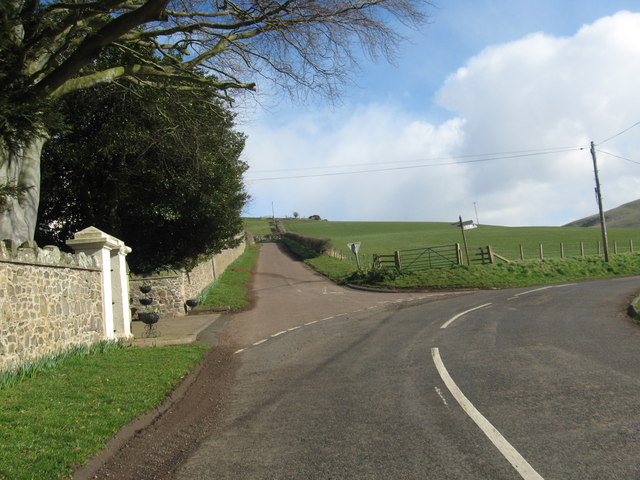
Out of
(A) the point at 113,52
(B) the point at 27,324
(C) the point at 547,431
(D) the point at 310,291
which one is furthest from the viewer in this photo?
(D) the point at 310,291

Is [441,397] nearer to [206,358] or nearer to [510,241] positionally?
[206,358]

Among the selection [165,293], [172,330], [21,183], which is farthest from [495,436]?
[165,293]

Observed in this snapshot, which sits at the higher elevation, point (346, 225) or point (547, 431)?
point (346, 225)

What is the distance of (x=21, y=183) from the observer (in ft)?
40.6

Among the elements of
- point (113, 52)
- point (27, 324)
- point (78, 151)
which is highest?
point (113, 52)

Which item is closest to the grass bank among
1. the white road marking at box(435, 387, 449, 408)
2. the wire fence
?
the wire fence

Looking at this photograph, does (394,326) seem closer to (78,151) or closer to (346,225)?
(78,151)

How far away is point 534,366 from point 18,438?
21.9 feet

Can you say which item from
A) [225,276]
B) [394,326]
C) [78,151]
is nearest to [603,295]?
[394,326]

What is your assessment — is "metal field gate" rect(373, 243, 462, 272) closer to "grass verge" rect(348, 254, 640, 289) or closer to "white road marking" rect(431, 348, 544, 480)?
"grass verge" rect(348, 254, 640, 289)

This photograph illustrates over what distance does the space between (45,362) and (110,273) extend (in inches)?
194

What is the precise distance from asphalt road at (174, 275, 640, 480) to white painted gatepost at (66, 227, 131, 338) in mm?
3424

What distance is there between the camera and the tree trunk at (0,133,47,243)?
11877 millimetres

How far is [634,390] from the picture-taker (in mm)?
6316
